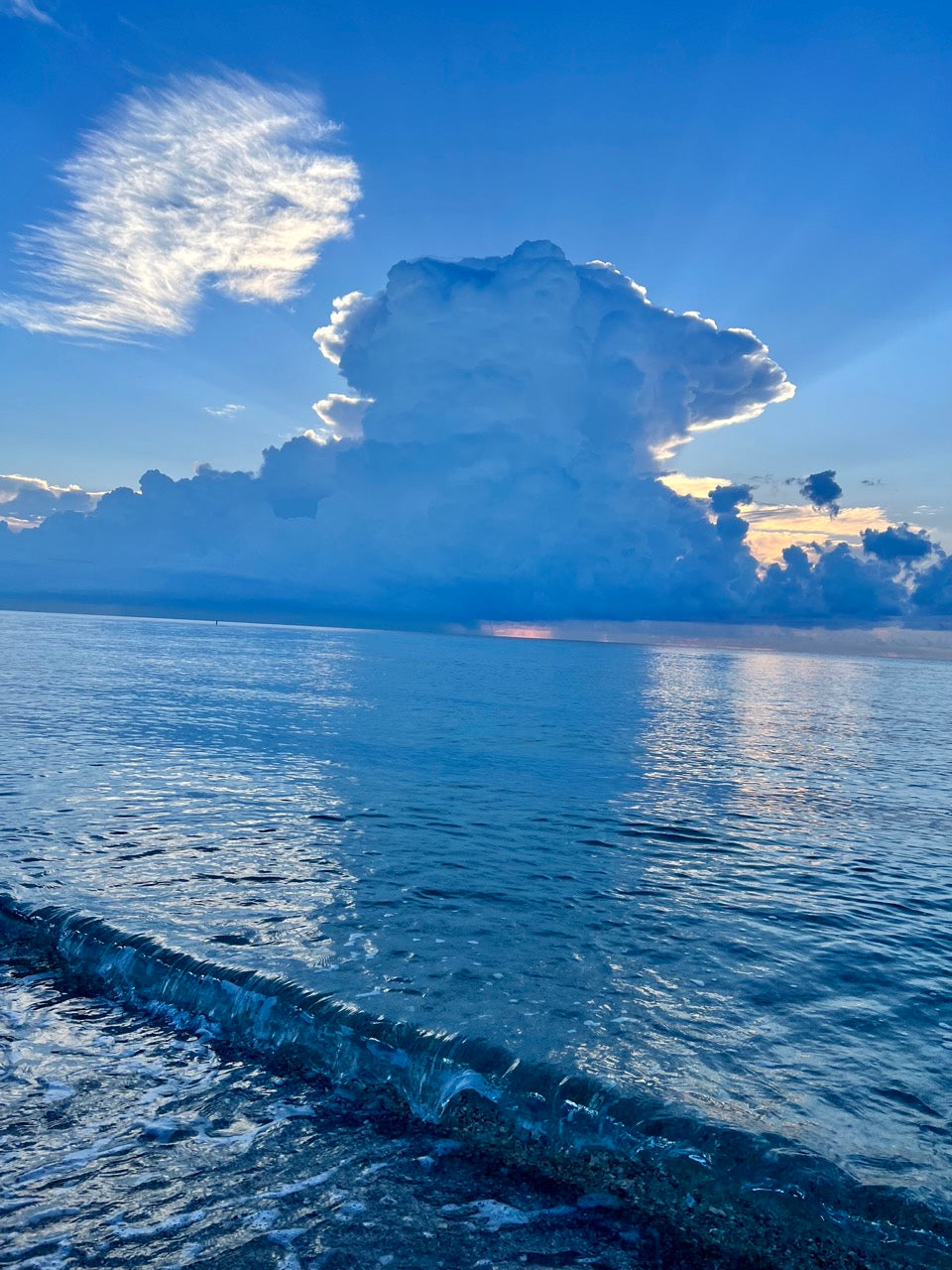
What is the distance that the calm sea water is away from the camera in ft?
36.7

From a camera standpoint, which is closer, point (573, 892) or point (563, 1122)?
point (563, 1122)

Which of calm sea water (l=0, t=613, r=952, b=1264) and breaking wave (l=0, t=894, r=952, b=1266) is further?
calm sea water (l=0, t=613, r=952, b=1264)

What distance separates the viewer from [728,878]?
21.2 m

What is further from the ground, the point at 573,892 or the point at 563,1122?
the point at 563,1122

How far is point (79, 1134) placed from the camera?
918 cm

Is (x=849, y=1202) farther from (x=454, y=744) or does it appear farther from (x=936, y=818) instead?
(x=454, y=744)

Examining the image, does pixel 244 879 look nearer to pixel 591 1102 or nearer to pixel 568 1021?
pixel 568 1021

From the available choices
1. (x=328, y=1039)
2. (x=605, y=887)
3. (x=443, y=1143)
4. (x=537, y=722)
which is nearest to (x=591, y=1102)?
(x=443, y=1143)

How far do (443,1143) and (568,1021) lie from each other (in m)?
3.19

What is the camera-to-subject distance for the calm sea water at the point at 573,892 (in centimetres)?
1117

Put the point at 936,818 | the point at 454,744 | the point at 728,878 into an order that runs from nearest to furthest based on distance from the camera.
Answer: the point at 728,878, the point at 936,818, the point at 454,744

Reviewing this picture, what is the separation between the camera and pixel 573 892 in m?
19.1

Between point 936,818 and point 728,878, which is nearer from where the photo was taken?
point 728,878

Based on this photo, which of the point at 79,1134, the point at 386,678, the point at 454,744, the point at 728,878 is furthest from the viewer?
the point at 386,678
